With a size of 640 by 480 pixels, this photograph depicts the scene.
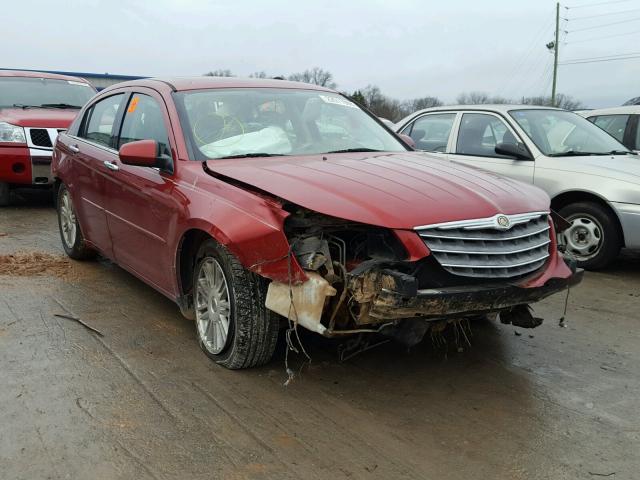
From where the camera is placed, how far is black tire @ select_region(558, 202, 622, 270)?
591 centimetres

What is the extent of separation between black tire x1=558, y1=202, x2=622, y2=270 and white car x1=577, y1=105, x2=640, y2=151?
2.45m

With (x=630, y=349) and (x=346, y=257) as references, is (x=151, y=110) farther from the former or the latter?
(x=630, y=349)

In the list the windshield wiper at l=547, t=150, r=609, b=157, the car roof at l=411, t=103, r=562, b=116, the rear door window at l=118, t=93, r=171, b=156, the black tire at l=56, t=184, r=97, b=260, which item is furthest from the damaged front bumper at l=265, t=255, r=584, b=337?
the car roof at l=411, t=103, r=562, b=116

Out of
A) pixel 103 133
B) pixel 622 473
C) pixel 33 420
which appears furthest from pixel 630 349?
pixel 103 133

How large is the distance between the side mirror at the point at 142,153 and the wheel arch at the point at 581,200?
13.8 ft

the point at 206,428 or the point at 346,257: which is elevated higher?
the point at 346,257

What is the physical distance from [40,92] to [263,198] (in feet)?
27.0

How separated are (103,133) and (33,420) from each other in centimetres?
283

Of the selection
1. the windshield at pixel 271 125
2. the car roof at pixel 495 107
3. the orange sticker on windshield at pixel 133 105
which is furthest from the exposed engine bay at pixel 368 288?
the car roof at pixel 495 107

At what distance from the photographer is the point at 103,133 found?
5.18 meters

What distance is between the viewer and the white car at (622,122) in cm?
809

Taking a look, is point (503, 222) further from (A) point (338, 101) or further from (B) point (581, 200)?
(B) point (581, 200)

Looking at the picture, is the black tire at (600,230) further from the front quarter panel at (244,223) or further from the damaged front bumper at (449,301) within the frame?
the front quarter panel at (244,223)

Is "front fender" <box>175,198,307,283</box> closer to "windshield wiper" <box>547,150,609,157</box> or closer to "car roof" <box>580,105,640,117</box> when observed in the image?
"windshield wiper" <box>547,150,609,157</box>
